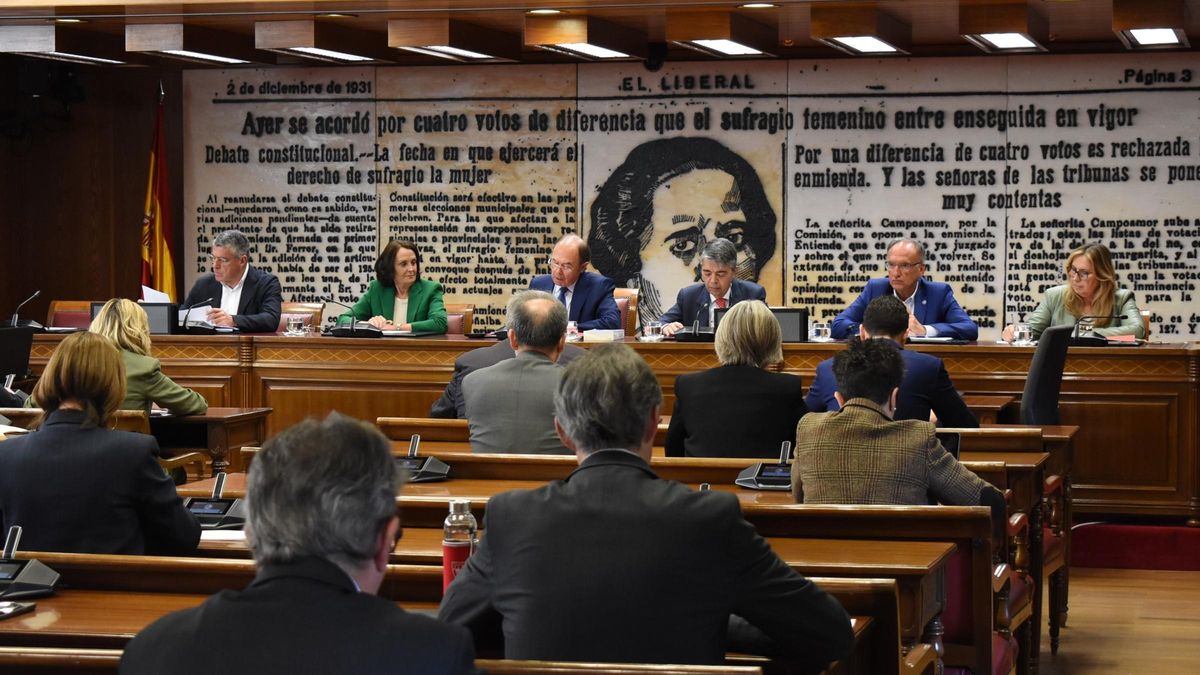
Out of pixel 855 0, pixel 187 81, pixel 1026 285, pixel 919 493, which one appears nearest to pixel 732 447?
pixel 919 493

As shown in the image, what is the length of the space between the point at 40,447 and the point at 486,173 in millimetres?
7137

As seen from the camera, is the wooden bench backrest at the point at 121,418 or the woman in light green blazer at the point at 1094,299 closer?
the wooden bench backrest at the point at 121,418

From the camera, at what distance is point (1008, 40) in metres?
8.75

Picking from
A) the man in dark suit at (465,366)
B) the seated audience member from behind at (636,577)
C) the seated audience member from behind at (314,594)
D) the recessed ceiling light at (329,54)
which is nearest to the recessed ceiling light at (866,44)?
the recessed ceiling light at (329,54)

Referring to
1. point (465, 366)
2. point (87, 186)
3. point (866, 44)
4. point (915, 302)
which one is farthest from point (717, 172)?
point (87, 186)

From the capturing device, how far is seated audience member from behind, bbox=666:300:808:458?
497cm

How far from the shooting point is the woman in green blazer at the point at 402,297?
873 cm

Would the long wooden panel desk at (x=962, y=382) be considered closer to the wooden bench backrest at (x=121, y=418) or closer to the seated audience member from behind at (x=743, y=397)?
the wooden bench backrest at (x=121, y=418)

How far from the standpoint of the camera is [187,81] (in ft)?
36.2

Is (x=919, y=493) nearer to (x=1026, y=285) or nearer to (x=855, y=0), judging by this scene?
(x=855, y=0)

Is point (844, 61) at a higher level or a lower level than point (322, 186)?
higher

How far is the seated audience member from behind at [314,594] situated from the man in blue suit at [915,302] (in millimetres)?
6198

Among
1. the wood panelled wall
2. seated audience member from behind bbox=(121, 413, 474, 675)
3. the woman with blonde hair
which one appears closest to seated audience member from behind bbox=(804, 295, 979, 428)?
the woman with blonde hair

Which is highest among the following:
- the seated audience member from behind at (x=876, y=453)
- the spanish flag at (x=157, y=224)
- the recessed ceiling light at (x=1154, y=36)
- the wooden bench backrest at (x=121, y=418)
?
the recessed ceiling light at (x=1154, y=36)
